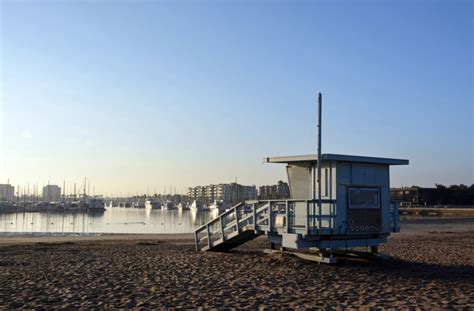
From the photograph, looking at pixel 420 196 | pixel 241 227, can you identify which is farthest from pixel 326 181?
pixel 420 196

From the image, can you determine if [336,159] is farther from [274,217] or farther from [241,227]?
[241,227]

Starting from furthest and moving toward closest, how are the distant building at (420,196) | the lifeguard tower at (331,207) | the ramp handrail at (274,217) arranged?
the distant building at (420,196) → the lifeguard tower at (331,207) → the ramp handrail at (274,217)

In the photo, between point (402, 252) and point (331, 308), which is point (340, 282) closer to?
point (331, 308)

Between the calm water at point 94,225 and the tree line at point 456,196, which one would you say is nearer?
the calm water at point 94,225

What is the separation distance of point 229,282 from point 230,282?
27 millimetres

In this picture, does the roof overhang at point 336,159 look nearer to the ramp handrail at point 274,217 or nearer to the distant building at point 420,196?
the ramp handrail at point 274,217

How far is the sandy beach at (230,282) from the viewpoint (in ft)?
35.7

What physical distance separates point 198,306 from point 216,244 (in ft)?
33.4

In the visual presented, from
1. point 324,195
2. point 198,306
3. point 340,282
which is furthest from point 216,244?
point 198,306

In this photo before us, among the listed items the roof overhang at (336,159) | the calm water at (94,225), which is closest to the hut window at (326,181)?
the roof overhang at (336,159)

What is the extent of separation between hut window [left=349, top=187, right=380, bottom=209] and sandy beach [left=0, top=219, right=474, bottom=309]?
2004mm

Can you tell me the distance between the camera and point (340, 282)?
44.5 ft

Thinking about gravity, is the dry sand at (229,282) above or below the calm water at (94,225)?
above

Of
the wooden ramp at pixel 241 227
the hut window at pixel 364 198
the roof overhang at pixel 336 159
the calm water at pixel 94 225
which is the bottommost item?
the calm water at pixel 94 225
